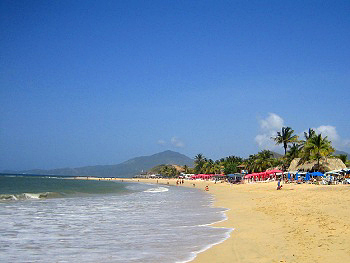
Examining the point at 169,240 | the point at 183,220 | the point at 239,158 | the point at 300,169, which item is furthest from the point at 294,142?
the point at 169,240

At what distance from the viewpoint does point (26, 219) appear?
1466 centimetres

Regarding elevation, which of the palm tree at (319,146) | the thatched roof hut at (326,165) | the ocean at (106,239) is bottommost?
the ocean at (106,239)

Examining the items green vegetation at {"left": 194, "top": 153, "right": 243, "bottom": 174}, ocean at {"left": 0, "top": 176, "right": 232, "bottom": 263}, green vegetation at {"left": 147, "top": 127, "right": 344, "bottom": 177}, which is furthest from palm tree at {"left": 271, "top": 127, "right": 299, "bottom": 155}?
ocean at {"left": 0, "top": 176, "right": 232, "bottom": 263}

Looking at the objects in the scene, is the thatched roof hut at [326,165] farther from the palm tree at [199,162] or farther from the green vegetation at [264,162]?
the palm tree at [199,162]

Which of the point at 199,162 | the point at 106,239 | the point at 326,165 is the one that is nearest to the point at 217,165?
the point at 199,162

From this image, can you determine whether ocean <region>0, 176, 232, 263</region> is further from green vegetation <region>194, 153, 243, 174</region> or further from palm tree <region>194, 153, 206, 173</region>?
palm tree <region>194, 153, 206, 173</region>

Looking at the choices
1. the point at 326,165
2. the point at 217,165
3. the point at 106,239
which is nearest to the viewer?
the point at 106,239

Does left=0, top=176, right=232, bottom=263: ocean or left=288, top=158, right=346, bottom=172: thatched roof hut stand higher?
left=288, top=158, right=346, bottom=172: thatched roof hut

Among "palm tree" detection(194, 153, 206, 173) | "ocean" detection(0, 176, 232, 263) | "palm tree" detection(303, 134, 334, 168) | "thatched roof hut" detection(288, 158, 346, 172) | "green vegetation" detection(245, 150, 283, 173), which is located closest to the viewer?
"ocean" detection(0, 176, 232, 263)

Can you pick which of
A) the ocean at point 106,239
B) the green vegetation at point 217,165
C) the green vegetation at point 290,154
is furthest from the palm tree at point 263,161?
the ocean at point 106,239

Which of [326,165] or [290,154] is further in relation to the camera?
[290,154]

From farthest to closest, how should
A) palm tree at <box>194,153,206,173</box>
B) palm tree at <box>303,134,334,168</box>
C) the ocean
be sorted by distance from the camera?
palm tree at <box>194,153,206,173</box>
palm tree at <box>303,134,334,168</box>
the ocean

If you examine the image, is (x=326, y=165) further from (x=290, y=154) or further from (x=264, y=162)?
(x=264, y=162)

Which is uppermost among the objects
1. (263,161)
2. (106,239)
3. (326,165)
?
(263,161)
